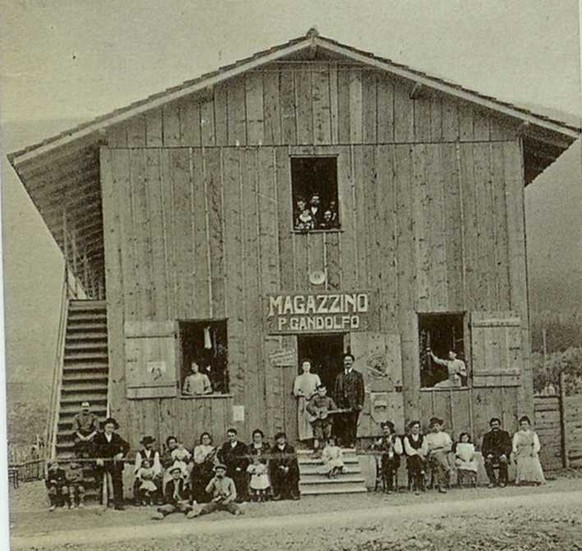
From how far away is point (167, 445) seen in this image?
3.82 m

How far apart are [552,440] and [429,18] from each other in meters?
1.65

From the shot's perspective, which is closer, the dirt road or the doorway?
the dirt road

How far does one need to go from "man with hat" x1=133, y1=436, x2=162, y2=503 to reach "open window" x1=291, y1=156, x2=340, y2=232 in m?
0.97

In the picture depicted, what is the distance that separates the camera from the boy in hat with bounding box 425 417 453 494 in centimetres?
392

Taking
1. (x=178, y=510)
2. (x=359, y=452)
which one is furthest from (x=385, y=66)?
(x=178, y=510)

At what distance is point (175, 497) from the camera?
3.77 metres

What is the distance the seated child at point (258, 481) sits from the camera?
3.81 meters

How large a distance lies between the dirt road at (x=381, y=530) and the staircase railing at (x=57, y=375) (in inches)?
13.2

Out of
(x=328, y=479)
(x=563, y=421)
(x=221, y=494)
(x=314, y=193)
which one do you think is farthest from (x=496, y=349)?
(x=221, y=494)

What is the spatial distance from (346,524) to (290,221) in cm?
114

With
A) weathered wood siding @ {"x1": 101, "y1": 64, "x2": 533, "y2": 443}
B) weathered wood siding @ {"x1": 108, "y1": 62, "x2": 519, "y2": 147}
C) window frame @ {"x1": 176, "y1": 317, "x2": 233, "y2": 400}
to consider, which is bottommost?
window frame @ {"x1": 176, "y1": 317, "x2": 233, "y2": 400}

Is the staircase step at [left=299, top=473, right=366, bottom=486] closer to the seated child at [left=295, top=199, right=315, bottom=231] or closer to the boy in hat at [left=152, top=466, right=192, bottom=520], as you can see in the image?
the boy in hat at [left=152, top=466, right=192, bottom=520]

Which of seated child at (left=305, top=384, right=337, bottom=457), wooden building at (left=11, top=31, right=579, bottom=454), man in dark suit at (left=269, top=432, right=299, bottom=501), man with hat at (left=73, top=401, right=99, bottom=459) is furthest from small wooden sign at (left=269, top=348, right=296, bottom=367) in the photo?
man with hat at (left=73, top=401, right=99, bottom=459)

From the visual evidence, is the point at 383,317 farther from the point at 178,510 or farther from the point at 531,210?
the point at 178,510
